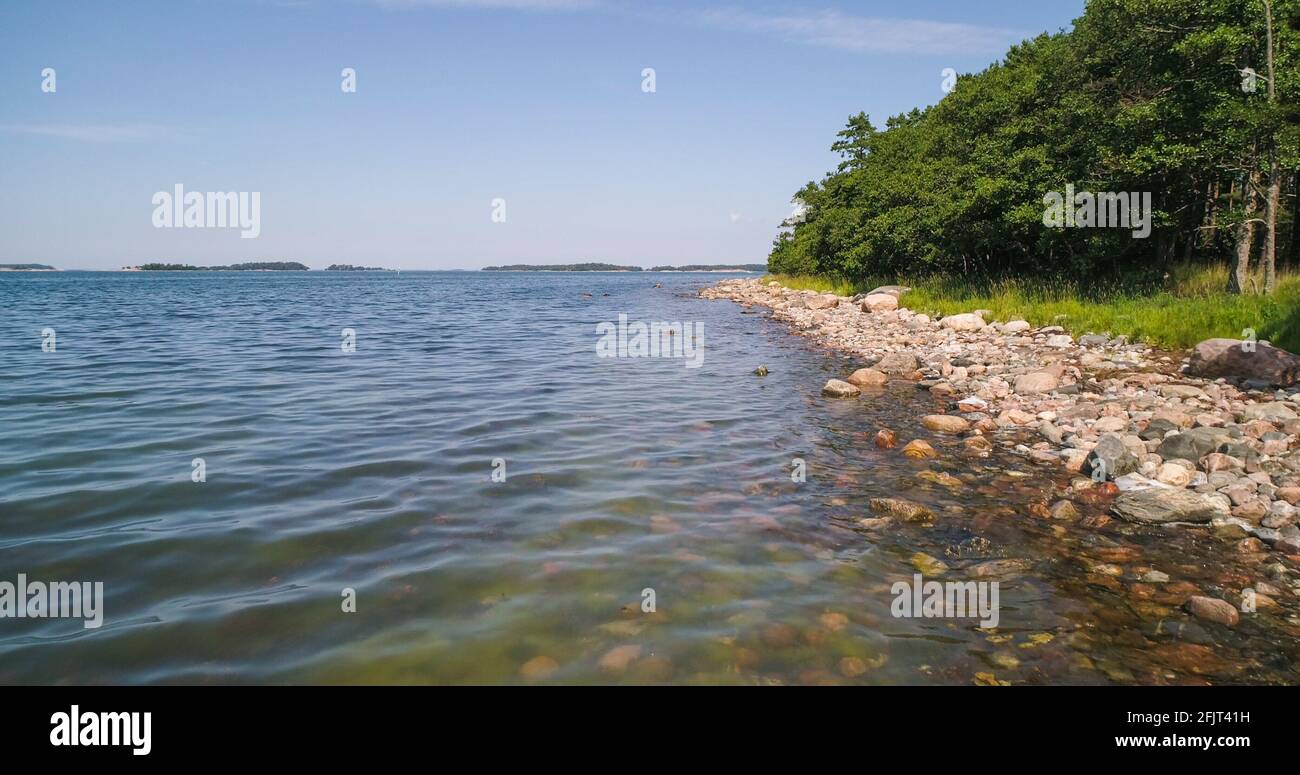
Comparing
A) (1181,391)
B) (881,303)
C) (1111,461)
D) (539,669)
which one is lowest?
(539,669)

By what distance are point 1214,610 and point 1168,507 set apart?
2.42 meters

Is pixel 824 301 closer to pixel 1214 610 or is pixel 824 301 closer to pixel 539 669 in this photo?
pixel 1214 610

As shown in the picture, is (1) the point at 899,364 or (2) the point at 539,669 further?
(1) the point at 899,364

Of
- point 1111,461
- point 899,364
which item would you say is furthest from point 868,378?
point 1111,461

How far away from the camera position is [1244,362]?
43.1ft

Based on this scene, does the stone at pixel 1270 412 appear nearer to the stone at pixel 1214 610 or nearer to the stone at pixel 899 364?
the stone at pixel 1214 610

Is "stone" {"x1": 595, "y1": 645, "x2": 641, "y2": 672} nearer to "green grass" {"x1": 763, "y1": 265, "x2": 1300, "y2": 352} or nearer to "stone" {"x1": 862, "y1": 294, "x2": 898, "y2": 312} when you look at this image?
"green grass" {"x1": 763, "y1": 265, "x2": 1300, "y2": 352}

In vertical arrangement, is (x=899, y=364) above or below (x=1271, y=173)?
below

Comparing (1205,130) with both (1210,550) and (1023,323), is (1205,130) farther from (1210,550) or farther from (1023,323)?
(1210,550)

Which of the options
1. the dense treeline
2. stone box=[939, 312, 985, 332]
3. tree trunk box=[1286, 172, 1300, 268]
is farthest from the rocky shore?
tree trunk box=[1286, 172, 1300, 268]

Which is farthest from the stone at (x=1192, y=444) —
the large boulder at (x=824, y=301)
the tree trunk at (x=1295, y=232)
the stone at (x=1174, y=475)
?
the large boulder at (x=824, y=301)

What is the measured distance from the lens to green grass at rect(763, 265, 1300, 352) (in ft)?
51.2
